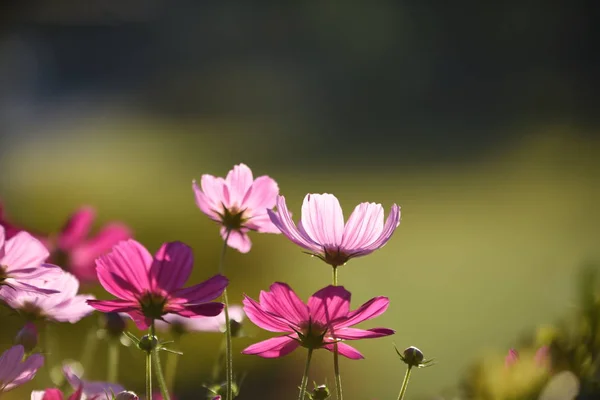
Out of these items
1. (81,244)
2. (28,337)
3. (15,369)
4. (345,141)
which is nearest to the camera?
(15,369)

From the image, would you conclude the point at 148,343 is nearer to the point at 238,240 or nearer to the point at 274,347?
the point at 274,347

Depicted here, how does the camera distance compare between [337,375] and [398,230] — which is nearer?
[337,375]

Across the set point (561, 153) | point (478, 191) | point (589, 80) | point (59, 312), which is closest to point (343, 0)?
point (589, 80)

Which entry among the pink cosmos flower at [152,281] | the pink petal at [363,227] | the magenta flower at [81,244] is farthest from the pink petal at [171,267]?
the magenta flower at [81,244]

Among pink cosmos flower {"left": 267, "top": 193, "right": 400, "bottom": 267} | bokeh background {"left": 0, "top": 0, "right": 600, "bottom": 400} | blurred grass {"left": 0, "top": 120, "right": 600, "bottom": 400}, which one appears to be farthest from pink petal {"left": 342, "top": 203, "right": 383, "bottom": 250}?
blurred grass {"left": 0, "top": 120, "right": 600, "bottom": 400}

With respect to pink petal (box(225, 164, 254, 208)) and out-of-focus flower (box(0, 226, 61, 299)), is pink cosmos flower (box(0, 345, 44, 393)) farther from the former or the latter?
pink petal (box(225, 164, 254, 208))

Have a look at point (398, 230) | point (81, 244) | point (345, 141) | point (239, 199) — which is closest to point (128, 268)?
point (239, 199)
